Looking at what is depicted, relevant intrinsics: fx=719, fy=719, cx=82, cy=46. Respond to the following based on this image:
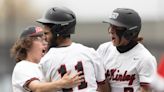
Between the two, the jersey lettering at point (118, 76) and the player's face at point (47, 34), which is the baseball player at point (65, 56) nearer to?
the player's face at point (47, 34)

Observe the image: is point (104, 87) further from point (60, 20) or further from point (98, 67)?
point (60, 20)

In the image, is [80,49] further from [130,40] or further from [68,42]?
[130,40]

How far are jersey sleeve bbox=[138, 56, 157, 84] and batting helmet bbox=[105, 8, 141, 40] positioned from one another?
0.31 m

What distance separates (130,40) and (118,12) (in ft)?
1.05

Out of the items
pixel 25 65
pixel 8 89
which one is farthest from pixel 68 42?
pixel 8 89

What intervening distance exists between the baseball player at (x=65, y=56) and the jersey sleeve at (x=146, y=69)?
0.46 m

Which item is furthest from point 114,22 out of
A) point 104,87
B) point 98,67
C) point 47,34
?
point 47,34

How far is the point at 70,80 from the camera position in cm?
664

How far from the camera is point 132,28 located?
7.21m

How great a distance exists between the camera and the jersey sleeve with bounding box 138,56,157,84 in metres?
7.07

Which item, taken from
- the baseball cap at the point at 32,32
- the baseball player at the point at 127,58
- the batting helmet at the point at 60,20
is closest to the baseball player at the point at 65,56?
the batting helmet at the point at 60,20

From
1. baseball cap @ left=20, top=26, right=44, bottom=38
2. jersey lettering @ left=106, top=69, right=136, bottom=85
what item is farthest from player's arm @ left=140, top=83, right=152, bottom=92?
baseball cap @ left=20, top=26, right=44, bottom=38

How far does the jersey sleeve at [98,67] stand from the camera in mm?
6852

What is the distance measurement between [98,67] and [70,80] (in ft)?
1.39
